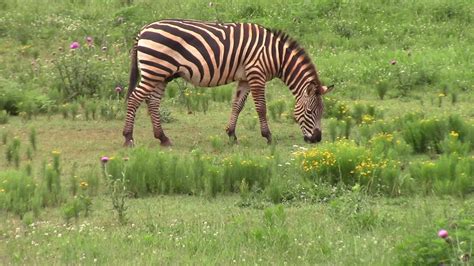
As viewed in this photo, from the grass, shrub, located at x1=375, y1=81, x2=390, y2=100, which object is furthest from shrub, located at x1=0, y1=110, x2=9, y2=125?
shrub, located at x1=375, y1=81, x2=390, y2=100

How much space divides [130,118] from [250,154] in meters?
2.02

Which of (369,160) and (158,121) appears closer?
(369,160)

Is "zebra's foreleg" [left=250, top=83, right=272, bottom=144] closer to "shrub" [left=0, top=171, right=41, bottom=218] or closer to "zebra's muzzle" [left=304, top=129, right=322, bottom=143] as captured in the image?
"zebra's muzzle" [left=304, top=129, right=322, bottom=143]

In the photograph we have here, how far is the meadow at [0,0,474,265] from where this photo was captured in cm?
687

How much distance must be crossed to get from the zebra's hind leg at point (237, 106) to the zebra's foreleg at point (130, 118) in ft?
4.13

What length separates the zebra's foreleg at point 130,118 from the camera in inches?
462

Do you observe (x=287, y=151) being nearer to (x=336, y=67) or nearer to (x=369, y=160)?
(x=369, y=160)

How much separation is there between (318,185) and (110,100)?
5.94m

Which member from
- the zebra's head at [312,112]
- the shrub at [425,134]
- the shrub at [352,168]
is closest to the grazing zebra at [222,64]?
the zebra's head at [312,112]

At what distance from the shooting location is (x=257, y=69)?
39.5ft

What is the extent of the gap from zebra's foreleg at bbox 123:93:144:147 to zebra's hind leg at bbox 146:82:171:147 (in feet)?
1.02

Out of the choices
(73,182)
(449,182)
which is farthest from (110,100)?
(449,182)

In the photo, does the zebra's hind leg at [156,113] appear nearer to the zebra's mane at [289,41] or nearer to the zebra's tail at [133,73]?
the zebra's tail at [133,73]

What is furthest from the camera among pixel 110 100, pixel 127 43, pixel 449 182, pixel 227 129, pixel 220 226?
pixel 127 43
